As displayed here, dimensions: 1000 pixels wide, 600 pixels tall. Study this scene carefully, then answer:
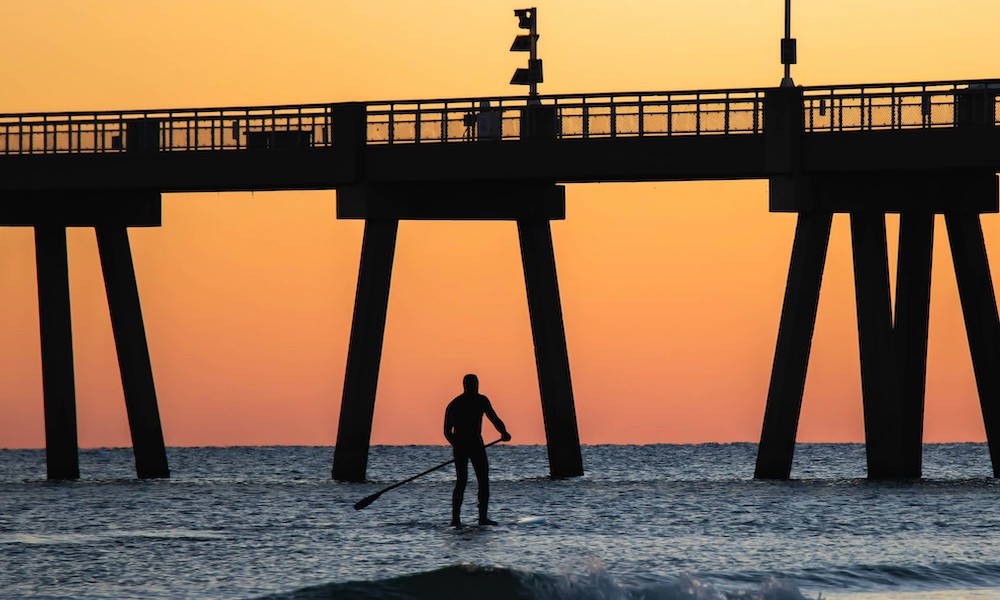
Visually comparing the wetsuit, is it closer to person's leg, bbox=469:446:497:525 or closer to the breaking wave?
→ person's leg, bbox=469:446:497:525

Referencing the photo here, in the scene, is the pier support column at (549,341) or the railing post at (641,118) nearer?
the railing post at (641,118)

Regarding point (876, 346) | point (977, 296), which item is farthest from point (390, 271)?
point (977, 296)

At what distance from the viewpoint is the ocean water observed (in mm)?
19391

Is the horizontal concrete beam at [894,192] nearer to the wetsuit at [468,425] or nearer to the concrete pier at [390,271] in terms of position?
the concrete pier at [390,271]

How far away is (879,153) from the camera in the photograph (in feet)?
136

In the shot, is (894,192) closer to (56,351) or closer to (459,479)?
(459,479)

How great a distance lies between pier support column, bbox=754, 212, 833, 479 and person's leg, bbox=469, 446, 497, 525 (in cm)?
1666

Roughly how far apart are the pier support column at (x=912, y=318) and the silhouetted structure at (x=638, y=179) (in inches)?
2.1

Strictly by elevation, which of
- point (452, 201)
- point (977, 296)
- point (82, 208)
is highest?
point (82, 208)

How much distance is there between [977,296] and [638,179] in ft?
28.9

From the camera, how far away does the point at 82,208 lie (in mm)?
49094

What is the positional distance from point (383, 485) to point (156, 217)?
12.7m

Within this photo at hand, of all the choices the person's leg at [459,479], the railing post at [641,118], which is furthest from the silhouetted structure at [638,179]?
the person's leg at [459,479]

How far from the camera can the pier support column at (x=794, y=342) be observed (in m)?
42.5
